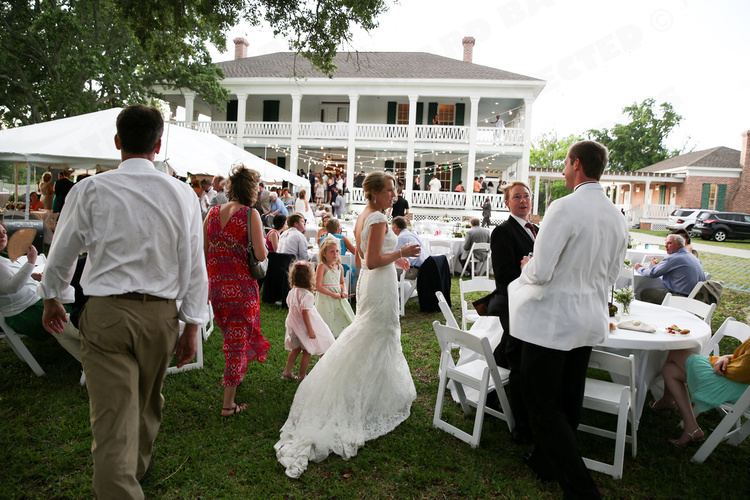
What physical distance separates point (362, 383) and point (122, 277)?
1936 mm

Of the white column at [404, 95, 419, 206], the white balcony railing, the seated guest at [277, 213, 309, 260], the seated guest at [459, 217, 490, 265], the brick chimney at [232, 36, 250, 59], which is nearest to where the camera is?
the seated guest at [277, 213, 309, 260]

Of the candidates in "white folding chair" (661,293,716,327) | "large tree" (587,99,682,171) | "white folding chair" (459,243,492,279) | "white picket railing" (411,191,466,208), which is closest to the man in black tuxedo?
"white folding chair" (661,293,716,327)

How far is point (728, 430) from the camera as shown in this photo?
10.5ft

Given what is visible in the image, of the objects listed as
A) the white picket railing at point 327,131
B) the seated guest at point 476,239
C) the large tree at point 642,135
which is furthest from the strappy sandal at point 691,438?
the large tree at point 642,135

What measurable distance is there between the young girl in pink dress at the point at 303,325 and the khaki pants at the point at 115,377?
2296 mm

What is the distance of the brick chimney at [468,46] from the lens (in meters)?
26.8

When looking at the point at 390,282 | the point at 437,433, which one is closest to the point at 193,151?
the point at 390,282

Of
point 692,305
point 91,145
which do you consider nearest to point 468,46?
point 91,145

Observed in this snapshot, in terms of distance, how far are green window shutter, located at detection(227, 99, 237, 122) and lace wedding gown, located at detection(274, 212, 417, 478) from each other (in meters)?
24.7

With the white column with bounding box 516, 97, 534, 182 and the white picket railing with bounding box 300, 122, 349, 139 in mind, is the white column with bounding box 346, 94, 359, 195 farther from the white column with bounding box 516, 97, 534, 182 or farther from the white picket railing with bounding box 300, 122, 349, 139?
the white column with bounding box 516, 97, 534, 182

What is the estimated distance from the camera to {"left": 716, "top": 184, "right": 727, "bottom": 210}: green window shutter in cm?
3209

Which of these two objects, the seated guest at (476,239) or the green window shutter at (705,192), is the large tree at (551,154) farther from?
the seated guest at (476,239)

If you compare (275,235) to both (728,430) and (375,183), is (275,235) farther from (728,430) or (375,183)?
(728,430)

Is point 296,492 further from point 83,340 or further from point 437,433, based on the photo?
point 83,340
